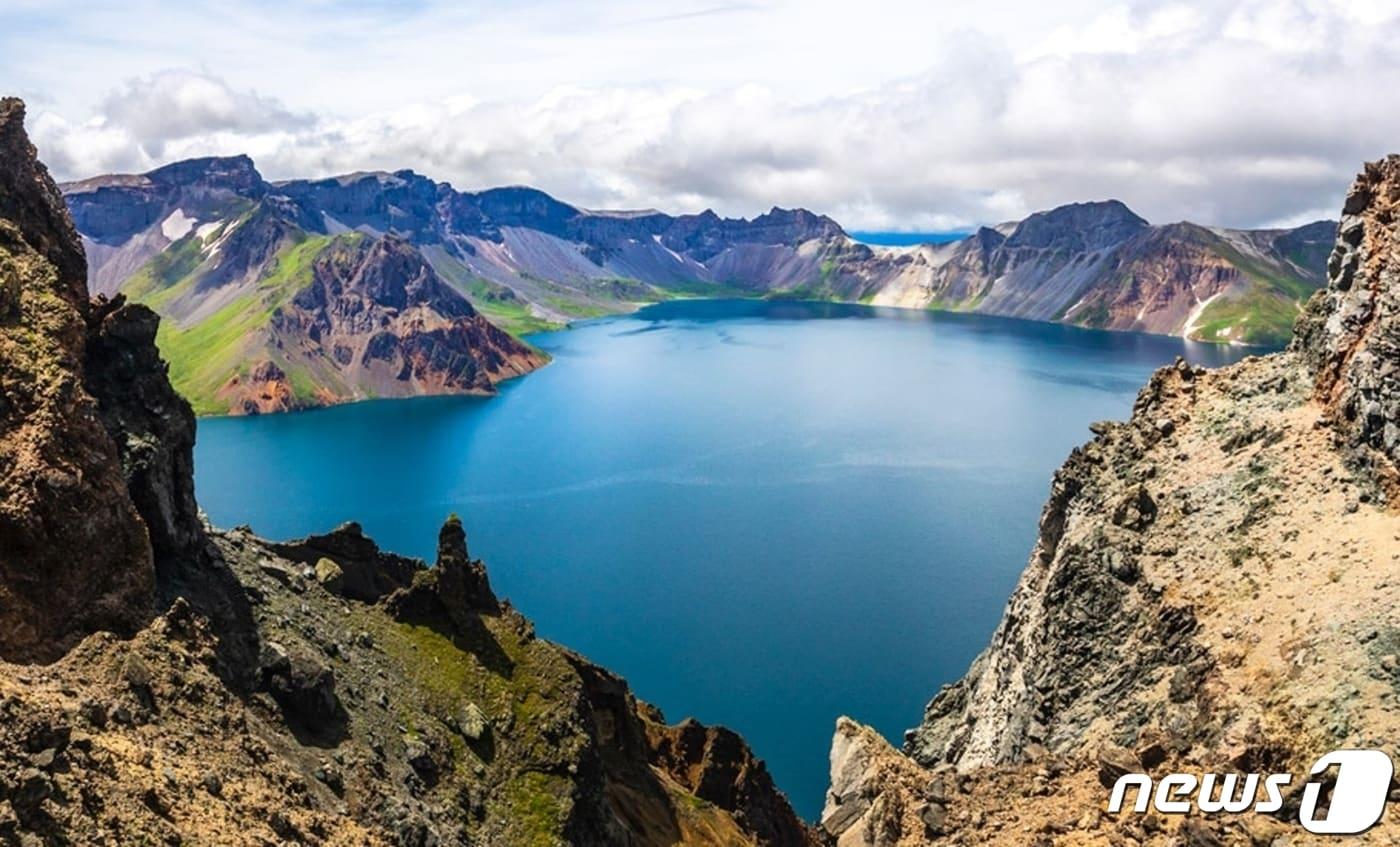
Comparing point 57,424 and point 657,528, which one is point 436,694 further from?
point 657,528

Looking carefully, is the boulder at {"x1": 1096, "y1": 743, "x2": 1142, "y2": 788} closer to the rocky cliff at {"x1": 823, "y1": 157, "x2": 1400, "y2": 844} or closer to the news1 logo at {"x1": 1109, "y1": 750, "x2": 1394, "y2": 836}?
the rocky cliff at {"x1": 823, "y1": 157, "x2": 1400, "y2": 844}

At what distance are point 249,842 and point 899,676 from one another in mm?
73994

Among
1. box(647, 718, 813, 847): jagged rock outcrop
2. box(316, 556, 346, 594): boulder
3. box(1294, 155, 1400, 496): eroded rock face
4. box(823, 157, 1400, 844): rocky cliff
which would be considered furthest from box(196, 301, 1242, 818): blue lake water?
box(1294, 155, 1400, 496): eroded rock face

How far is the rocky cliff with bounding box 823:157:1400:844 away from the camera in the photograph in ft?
119

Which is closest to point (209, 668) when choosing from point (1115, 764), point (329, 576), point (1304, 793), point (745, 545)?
point (329, 576)

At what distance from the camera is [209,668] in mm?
34375

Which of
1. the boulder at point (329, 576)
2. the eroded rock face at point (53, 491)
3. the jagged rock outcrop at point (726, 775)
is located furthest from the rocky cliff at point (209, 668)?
the jagged rock outcrop at point (726, 775)

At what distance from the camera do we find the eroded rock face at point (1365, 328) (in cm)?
4656

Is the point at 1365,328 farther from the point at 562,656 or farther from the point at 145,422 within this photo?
the point at 145,422

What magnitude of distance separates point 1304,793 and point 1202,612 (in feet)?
49.9

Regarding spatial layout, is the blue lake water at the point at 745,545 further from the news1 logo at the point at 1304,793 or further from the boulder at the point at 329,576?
the news1 logo at the point at 1304,793

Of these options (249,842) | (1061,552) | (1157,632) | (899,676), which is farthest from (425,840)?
(899,676)

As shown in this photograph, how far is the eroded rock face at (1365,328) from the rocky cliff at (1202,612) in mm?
126

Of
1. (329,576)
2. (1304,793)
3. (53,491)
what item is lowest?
(1304,793)
